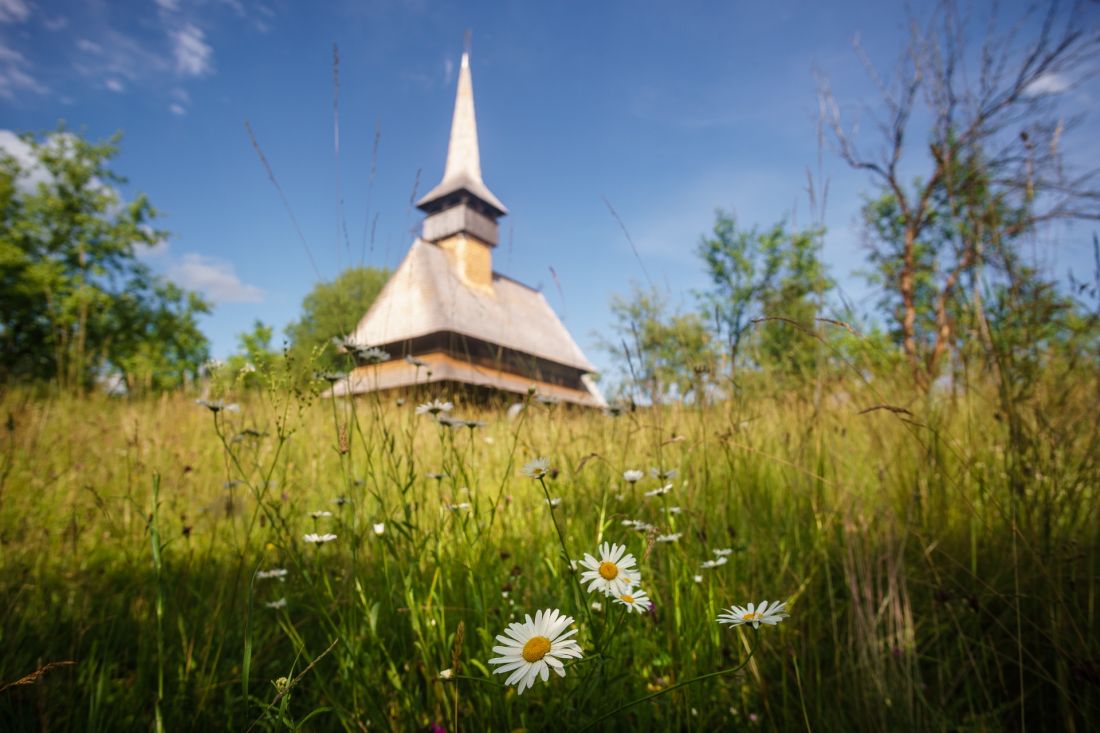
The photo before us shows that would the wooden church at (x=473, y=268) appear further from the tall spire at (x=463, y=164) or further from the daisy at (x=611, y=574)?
the daisy at (x=611, y=574)

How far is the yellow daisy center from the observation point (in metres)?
0.68

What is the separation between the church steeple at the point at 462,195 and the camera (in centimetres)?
2281

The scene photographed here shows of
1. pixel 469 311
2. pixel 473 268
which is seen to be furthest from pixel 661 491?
Result: pixel 473 268

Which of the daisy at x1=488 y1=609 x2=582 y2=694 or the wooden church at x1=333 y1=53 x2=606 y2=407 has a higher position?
the wooden church at x1=333 y1=53 x2=606 y2=407

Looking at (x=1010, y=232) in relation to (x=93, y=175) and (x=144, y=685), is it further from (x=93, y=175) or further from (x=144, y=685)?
Result: (x=93, y=175)

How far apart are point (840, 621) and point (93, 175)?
1130 inches

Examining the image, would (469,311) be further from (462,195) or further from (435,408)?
(435,408)

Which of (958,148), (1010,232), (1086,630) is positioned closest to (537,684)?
(1086,630)

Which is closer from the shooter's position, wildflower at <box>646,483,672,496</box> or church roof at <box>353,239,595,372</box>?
wildflower at <box>646,483,672,496</box>

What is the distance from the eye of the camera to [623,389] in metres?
2.33

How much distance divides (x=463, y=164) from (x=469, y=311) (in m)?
8.21

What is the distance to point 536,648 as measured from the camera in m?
0.69

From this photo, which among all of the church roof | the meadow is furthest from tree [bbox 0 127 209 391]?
the meadow

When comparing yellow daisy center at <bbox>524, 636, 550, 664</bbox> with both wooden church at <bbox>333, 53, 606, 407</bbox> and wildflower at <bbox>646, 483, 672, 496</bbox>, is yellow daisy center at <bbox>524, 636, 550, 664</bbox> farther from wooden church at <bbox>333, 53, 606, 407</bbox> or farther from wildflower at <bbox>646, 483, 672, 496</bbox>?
wooden church at <bbox>333, 53, 606, 407</bbox>
